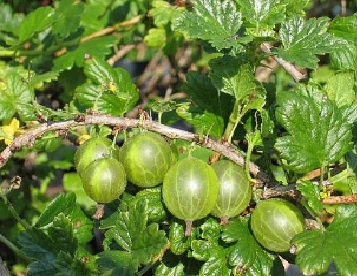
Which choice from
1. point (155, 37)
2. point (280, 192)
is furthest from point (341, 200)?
point (155, 37)

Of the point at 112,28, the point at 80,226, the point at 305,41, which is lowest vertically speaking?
the point at 80,226

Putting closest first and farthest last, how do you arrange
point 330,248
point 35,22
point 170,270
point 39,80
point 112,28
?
point 330,248 → point 170,270 → point 39,80 → point 35,22 → point 112,28

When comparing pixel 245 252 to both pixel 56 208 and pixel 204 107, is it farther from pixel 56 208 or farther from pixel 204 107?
pixel 56 208

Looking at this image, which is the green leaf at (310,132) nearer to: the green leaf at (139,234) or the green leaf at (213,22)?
the green leaf at (213,22)

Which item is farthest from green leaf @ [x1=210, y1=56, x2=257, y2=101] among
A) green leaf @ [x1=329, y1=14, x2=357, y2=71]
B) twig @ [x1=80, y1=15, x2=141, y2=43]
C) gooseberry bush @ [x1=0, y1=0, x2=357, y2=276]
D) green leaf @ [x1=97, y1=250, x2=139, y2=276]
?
twig @ [x1=80, y1=15, x2=141, y2=43]

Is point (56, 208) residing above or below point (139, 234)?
below

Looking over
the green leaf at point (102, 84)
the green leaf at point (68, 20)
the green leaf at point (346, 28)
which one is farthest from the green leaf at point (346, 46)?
the green leaf at point (68, 20)
